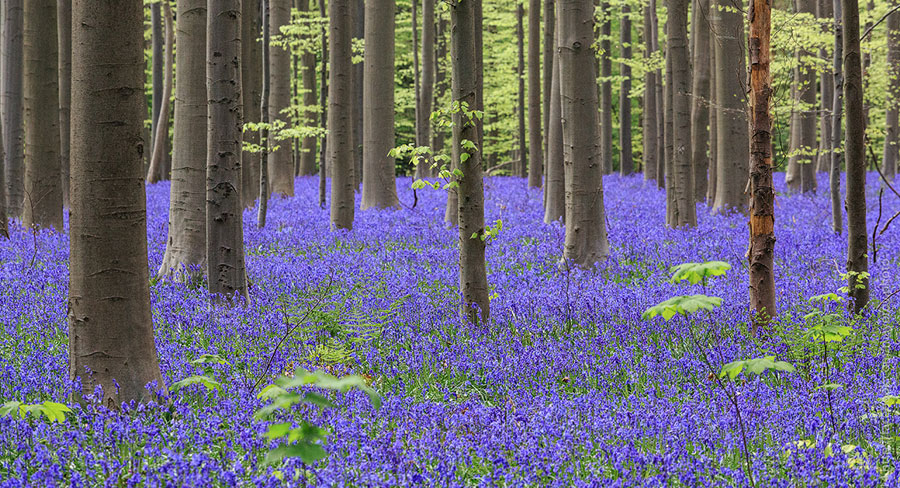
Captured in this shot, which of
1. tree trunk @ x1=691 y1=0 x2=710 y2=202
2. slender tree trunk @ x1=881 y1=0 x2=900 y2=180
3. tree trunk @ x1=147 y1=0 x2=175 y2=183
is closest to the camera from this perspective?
tree trunk @ x1=691 y1=0 x2=710 y2=202

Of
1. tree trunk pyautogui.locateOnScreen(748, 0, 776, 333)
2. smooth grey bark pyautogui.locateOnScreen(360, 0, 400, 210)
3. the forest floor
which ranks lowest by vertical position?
the forest floor

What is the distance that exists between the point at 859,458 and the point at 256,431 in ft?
8.81

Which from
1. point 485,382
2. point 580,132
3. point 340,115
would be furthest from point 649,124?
point 485,382

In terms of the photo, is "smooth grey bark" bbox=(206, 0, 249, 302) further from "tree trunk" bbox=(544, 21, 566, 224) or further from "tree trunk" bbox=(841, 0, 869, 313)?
"tree trunk" bbox=(544, 21, 566, 224)

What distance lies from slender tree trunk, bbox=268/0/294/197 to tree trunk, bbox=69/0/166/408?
1322 centimetres

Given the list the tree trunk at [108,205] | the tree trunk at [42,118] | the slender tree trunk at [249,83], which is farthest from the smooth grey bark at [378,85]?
the tree trunk at [108,205]

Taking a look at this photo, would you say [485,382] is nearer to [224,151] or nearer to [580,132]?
[224,151]

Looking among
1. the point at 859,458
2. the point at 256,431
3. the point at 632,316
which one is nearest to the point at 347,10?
the point at 632,316

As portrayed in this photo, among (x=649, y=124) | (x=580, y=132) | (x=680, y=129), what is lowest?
(x=580, y=132)

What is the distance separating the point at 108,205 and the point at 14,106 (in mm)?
11454

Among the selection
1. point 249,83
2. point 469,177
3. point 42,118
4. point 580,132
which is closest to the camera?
point 469,177

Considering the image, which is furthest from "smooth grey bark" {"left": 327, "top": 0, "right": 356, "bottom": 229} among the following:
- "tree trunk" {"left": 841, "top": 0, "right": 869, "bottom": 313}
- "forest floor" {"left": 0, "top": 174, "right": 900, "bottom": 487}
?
"tree trunk" {"left": 841, "top": 0, "right": 869, "bottom": 313}

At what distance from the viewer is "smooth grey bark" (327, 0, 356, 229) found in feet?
42.4

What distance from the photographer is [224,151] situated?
7.11m
